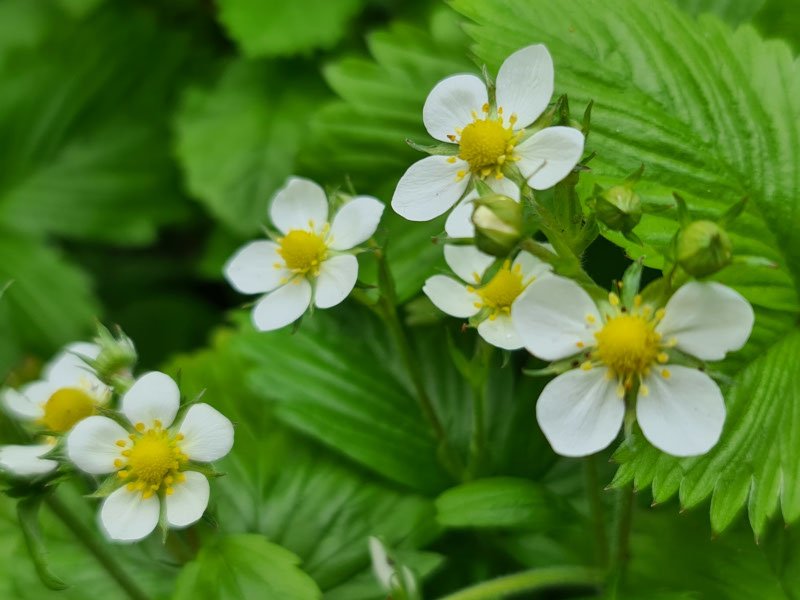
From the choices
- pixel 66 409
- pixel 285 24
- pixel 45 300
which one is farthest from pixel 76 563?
pixel 285 24

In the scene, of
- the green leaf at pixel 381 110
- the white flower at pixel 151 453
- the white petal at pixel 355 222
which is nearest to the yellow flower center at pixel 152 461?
the white flower at pixel 151 453

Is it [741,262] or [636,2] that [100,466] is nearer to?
[741,262]

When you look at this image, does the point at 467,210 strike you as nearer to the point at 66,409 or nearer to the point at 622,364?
the point at 622,364

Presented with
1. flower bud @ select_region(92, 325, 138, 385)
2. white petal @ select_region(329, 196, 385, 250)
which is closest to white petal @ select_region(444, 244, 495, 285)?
white petal @ select_region(329, 196, 385, 250)

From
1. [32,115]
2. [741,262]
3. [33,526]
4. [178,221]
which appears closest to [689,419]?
[741,262]

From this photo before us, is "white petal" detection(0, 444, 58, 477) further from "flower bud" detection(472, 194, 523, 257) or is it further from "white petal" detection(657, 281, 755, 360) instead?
"white petal" detection(657, 281, 755, 360)
